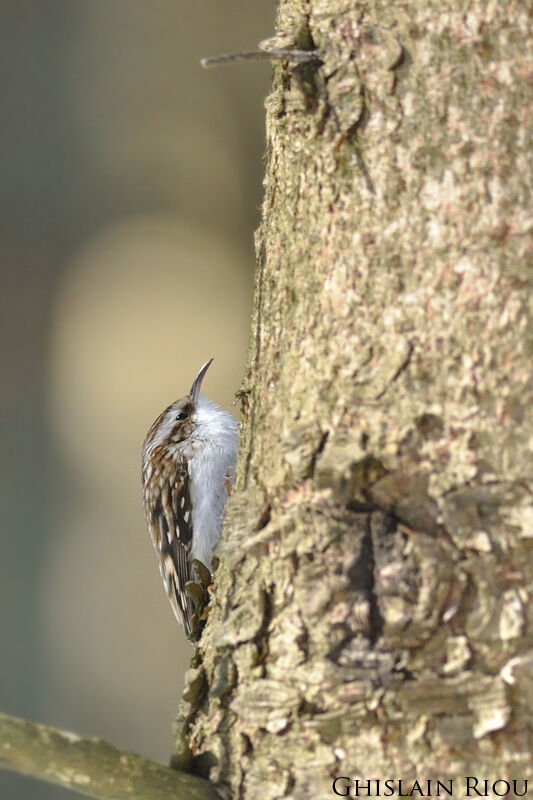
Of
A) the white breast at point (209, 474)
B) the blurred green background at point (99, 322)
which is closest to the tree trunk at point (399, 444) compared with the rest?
the white breast at point (209, 474)

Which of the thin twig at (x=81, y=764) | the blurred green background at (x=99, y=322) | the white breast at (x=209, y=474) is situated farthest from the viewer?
the blurred green background at (x=99, y=322)

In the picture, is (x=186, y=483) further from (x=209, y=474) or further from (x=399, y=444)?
(x=399, y=444)

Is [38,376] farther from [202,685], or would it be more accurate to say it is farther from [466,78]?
[466,78]

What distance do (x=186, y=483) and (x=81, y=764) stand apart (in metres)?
2.07

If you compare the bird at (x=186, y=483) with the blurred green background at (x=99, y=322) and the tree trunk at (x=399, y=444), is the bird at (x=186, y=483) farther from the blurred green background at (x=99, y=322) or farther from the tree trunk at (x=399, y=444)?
the tree trunk at (x=399, y=444)

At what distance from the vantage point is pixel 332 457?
4.64ft

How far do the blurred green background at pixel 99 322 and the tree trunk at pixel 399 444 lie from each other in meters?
3.13

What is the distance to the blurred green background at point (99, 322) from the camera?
4484 mm

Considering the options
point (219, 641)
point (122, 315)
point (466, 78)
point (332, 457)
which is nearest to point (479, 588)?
point (332, 457)

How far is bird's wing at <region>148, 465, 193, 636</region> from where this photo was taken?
336 cm

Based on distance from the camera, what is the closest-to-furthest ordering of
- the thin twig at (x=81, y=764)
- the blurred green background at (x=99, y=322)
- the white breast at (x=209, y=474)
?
the thin twig at (x=81, y=764) < the white breast at (x=209, y=474) < the blurred green background at (x=99, y=322)

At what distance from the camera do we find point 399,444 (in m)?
1.38

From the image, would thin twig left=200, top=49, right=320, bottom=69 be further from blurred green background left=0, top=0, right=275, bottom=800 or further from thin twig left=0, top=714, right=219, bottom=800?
blurred green background left=0, top=0, right=275, bottom=800

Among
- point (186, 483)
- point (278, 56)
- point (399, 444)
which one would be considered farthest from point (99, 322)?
point (399, 444)
